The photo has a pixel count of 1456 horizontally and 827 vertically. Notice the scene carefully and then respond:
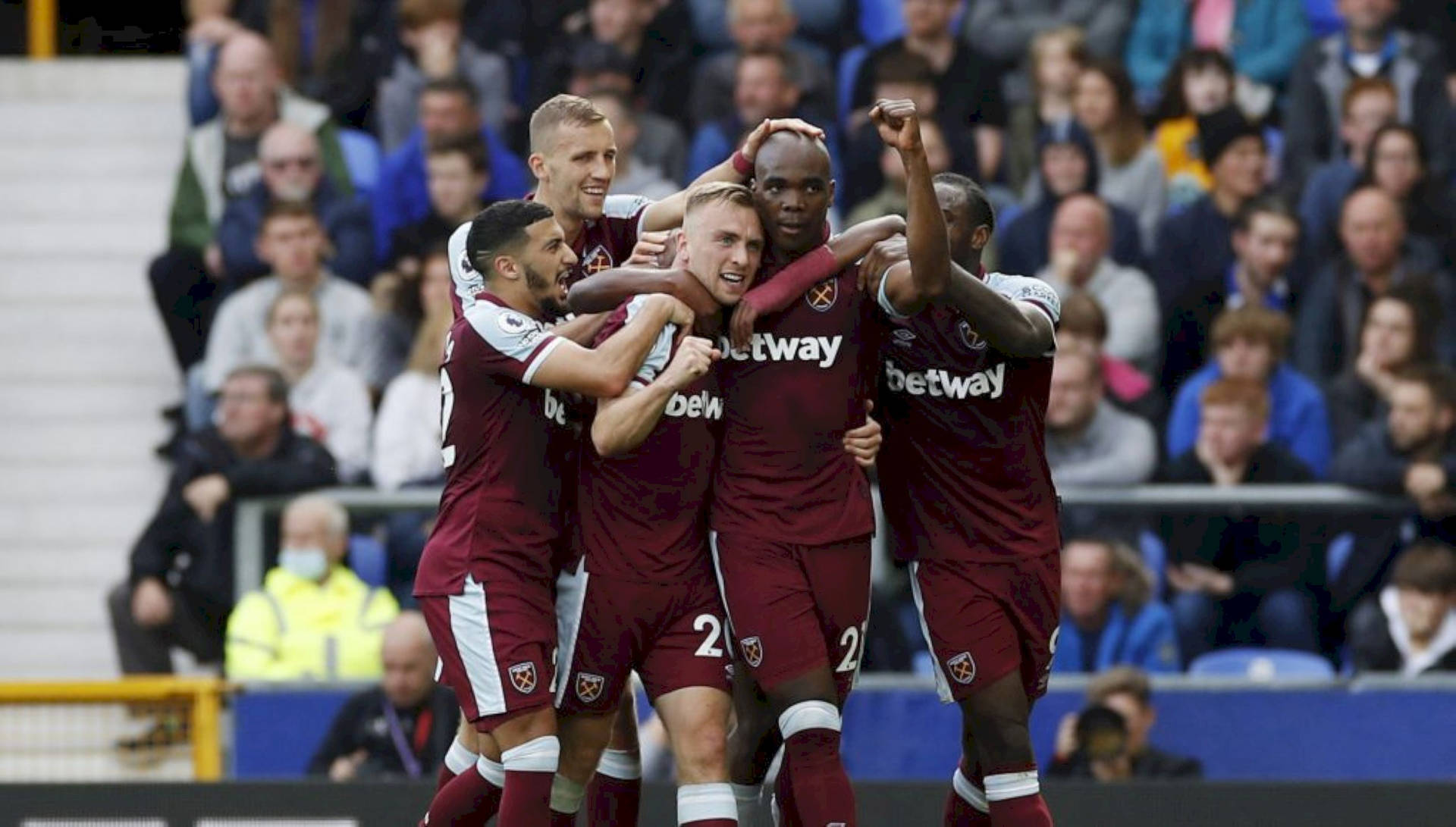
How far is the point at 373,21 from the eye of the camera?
1385cm

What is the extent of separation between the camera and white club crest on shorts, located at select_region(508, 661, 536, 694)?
8305mm

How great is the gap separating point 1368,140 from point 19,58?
24.0ft

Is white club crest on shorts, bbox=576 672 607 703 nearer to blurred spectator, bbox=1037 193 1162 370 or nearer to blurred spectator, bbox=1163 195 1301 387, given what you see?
blurred spectator, bbox=1037 193 1162 370

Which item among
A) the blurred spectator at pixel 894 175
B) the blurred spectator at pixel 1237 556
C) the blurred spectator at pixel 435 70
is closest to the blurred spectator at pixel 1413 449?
the blurred spectator at pixel 1237 556

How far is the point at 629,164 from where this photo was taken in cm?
1308

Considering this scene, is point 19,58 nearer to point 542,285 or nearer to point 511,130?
point 511,130

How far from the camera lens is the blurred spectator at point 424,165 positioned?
43.0 feet

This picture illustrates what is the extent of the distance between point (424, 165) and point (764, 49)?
1.66 m

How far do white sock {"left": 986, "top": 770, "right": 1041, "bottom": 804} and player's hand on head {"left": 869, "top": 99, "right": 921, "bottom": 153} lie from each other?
6.30 ft

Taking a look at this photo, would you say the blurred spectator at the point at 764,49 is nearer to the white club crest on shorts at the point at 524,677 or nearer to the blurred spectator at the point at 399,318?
the blurred spectator at the point at 399,318

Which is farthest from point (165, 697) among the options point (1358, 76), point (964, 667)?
point (1358, 76)

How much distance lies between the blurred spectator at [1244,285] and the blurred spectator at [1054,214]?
1.09 ft

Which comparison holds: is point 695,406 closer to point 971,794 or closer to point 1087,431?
point 971,794

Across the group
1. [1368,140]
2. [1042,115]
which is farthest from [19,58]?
[1368,140]
